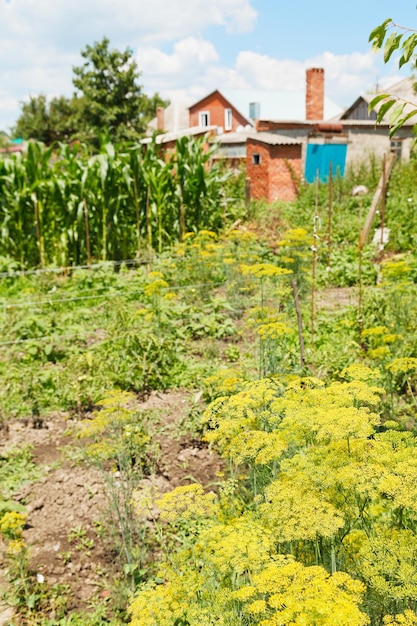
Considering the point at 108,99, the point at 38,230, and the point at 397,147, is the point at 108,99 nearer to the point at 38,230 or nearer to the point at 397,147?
the point at 397,147

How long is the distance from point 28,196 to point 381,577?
955 cm

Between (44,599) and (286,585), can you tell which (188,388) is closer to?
(44,599)

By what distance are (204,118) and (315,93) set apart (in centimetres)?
1330

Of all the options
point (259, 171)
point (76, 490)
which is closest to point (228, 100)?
point (259, 171)

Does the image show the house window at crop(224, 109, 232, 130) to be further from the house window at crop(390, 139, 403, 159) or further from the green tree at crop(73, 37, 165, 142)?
the house window at crop(390, 139, 403, 159)

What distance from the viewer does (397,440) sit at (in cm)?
258

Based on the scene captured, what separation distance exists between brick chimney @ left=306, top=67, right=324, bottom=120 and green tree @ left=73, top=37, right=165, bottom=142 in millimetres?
15596

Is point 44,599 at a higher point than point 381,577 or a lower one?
lower

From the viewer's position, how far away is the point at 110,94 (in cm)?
3981

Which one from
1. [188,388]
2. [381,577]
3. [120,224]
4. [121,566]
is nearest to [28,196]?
[120,224]

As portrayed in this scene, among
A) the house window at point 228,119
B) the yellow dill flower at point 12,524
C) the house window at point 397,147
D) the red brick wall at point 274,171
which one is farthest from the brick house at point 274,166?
the house window at point 228,119

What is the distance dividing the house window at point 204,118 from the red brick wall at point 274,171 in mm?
19543

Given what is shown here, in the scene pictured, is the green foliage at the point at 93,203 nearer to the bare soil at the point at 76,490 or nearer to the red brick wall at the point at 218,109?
the bare soil at the point at 76,490

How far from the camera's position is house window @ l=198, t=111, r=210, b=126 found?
38188 mm
